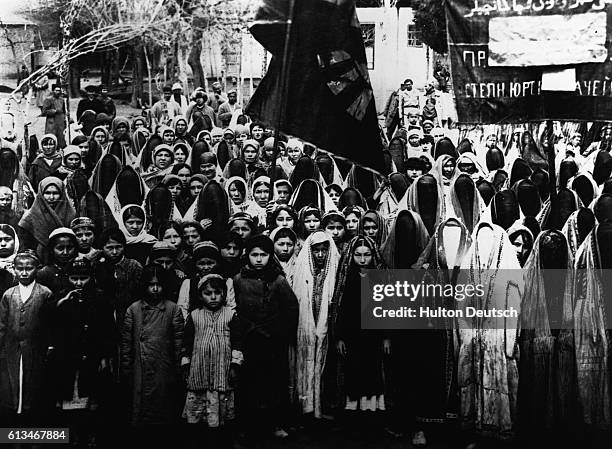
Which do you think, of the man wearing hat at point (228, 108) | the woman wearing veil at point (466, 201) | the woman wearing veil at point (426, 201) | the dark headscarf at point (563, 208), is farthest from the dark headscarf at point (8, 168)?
the dark headscarf at point (563, 208)

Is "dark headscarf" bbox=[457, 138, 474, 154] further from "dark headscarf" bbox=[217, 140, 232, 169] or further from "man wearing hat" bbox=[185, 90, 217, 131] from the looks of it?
"man wearing hat" bbox=[185, 90, 217, 131]

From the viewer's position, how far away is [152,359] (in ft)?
18.2

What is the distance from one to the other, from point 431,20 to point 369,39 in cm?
48

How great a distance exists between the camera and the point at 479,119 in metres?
5.84

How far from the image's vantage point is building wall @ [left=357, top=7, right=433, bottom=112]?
5703mm

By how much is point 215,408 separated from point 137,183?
5.59ft

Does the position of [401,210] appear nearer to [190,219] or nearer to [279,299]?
[279,299]

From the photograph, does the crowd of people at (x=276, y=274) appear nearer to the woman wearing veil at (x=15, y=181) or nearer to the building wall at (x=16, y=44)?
the woman wearing veil at (x=15, y=181)

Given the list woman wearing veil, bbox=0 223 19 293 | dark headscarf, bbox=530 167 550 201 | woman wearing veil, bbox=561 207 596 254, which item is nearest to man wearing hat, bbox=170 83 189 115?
woman wearing veil, bbox=0 223 19 293

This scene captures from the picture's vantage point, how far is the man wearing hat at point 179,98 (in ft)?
18.9

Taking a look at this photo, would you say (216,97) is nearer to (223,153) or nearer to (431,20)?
(223,153)

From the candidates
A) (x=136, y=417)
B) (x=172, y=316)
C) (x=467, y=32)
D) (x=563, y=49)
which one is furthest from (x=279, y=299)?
(x=563, y=49)

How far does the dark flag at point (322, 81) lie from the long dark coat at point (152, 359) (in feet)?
5.27

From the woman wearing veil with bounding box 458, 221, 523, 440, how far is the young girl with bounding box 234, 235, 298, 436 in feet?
4.25
